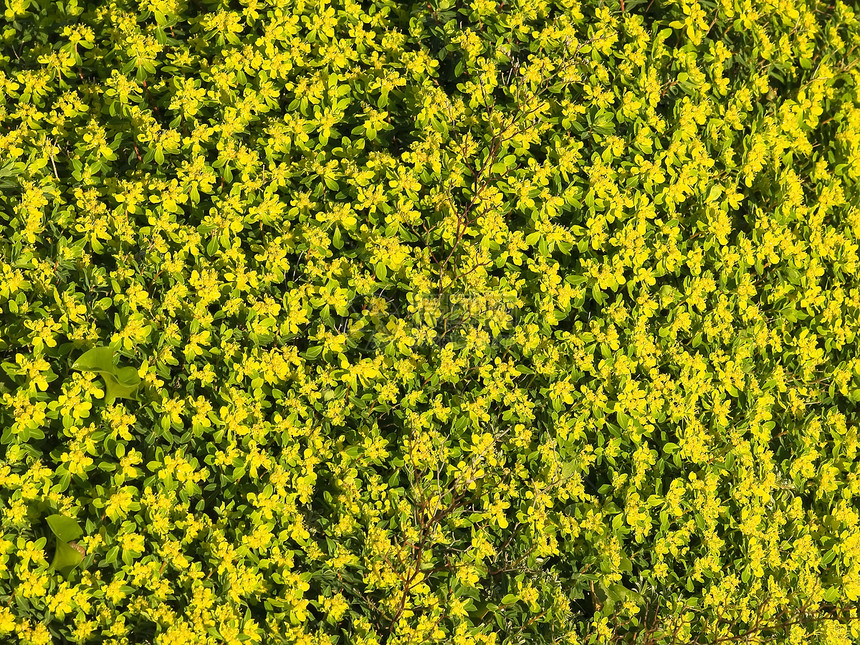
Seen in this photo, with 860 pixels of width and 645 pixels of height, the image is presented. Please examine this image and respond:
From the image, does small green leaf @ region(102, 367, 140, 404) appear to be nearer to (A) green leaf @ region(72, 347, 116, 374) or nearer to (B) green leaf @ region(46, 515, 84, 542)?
(A) green leaf @ region(72, 347, 116, 374)

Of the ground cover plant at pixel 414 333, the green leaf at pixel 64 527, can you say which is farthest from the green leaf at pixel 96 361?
the green leaf at pixel 64 527

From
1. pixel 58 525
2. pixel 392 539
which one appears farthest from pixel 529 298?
pixel 58 525

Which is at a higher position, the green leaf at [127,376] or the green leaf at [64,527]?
the green leaf at [127,376]

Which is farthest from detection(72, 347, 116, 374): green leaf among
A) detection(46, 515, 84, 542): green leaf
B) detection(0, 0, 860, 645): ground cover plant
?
detection(46, 515, 84, 542): green leaf

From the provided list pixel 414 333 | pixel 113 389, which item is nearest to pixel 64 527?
pixel 113 389

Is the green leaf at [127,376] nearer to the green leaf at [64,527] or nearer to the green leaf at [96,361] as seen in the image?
the green leaf at [96,361]

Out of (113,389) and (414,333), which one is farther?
(414,333)

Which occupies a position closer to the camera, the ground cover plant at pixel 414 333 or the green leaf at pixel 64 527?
the green leaf at pixel 64 527

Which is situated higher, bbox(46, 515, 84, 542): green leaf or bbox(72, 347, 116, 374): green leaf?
bbox(72, 347, 116, 374): green leaf

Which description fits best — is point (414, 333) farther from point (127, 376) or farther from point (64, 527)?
point (64, 527)
